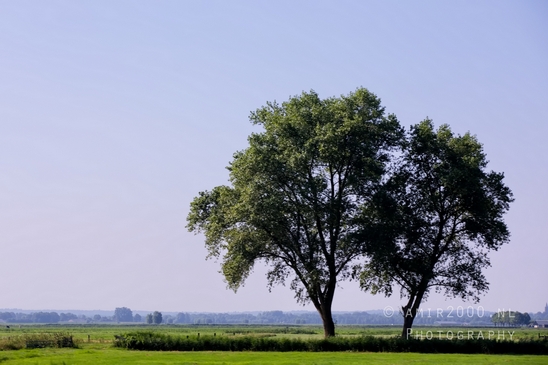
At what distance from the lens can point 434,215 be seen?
64.5 m

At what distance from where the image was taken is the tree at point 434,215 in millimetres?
61031

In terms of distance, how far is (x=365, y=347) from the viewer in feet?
174

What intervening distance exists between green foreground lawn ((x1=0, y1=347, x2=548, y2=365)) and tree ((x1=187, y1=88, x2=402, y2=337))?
11.8m

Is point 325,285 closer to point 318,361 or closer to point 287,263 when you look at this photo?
point 287,263

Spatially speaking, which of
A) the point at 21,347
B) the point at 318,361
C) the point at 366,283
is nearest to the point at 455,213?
the point at 366,283

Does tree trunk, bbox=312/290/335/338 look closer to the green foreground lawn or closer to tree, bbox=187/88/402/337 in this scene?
tree, bbox=187/88/402/337

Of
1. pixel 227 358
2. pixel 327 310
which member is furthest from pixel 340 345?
pixel 227 358

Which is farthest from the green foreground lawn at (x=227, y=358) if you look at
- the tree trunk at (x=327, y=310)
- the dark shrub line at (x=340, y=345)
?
the tree trunk at (x=327, y=310)

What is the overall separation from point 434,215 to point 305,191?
1424 centimetres

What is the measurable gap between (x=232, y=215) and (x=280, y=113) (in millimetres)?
11113

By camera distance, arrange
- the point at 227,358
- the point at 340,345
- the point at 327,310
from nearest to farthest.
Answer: the point at 227,358, the point at 340,345, the point at 327,310

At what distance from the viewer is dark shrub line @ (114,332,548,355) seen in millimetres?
52875

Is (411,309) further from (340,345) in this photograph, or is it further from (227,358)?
(227,358)

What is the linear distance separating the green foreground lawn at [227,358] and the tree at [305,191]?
11.8 meters
